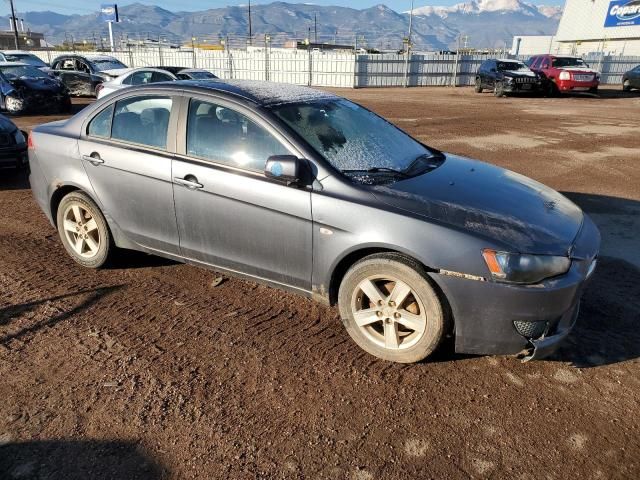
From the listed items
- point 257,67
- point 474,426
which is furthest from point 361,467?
point 257,67

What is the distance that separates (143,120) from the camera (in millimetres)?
4102

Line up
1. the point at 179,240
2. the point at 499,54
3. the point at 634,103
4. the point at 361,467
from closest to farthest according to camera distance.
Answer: the point at 361,467
the point at 179,240
the point at 634,103
the point at 499,54

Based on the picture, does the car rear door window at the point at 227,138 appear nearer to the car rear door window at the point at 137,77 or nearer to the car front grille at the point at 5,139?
the car front grille at the point at 5,139

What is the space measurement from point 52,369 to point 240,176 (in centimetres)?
166

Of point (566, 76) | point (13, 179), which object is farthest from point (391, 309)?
point (566, 76)

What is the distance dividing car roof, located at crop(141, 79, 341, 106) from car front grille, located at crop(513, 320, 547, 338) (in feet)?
7.14

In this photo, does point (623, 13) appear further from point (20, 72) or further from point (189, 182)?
point (189, 182)

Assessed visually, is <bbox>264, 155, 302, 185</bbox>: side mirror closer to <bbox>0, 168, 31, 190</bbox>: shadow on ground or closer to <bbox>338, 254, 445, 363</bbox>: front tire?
<bbox>338, 254, 445, 363</bbox>: front tire

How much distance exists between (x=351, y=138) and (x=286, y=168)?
0.80 metres

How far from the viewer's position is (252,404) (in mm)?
2840

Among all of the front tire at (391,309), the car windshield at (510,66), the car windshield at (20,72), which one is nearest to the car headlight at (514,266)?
the front tire at (391,309)

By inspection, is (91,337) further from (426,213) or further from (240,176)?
(426,213)

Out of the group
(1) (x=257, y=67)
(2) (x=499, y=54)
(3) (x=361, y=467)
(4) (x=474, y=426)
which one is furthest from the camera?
(2) (x=499, y=54)

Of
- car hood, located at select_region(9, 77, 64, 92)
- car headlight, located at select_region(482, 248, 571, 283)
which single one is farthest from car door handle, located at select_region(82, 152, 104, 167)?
car hood, located at select_region(9, 77, 64, 92)
